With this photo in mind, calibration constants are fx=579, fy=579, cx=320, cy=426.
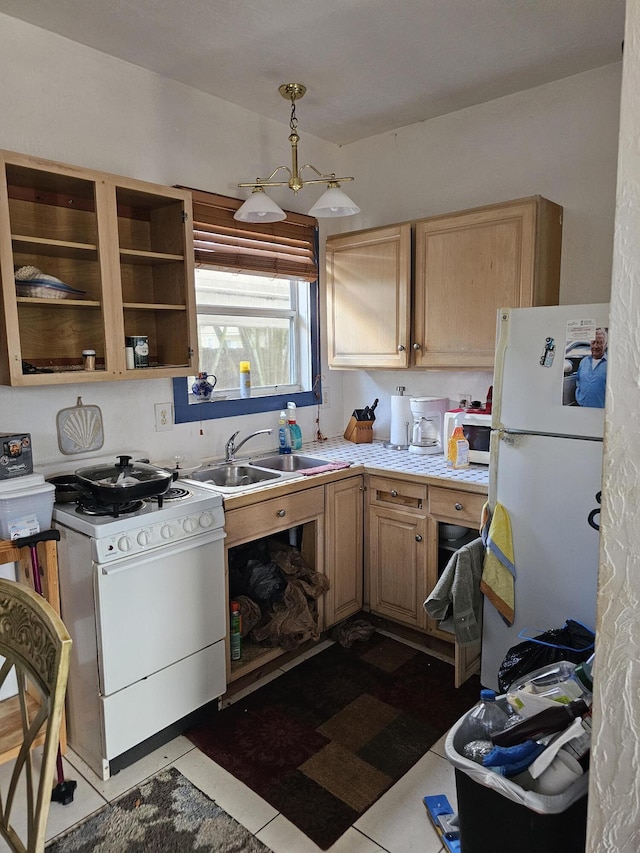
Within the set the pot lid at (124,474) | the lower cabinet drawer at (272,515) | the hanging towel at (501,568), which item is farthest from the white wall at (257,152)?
the hanging towel at (501,568)

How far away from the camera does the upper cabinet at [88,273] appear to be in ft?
6.79

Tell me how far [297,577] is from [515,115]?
8.25ft

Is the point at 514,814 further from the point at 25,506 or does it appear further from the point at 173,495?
the point at 25,506

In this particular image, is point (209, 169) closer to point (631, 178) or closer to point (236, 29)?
point (236, 29)

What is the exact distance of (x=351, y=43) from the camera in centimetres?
237

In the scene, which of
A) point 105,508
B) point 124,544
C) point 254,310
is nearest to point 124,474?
point 105,508

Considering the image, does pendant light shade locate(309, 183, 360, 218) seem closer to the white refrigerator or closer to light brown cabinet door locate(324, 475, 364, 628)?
the white refrigerator

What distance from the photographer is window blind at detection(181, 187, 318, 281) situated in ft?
9.23

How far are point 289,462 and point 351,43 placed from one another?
1953 mm

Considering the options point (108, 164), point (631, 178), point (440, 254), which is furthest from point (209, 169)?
point (631, 178)

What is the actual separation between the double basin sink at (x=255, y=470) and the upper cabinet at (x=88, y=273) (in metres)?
0.54

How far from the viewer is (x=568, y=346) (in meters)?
2.06

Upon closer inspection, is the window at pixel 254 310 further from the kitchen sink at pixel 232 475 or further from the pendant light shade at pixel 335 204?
the pendant light shade at pixel 335 204

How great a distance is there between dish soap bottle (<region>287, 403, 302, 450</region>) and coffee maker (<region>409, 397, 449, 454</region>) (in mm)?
630
